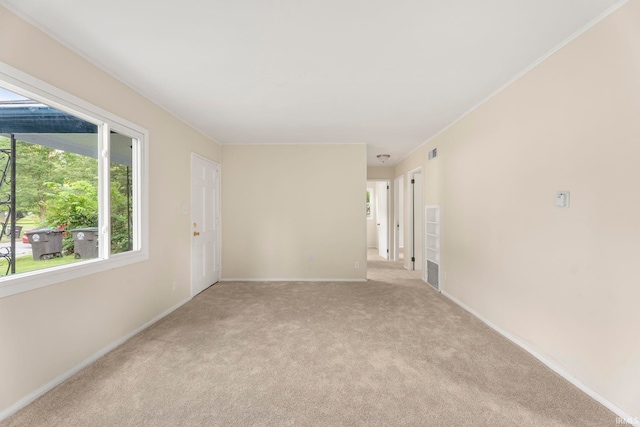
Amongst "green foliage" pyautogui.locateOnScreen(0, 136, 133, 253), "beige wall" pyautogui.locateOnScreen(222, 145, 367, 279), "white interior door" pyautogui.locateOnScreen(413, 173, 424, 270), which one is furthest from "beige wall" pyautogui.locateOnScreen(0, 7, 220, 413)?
"white interior door" pyautogui.locateOnScreen(413, 173, 424, 270)

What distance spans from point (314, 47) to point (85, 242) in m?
2.51

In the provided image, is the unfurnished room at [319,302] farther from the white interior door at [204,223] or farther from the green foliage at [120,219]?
the white interior door at [204,223]

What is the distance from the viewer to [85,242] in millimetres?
2248

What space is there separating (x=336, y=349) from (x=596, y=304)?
192 cm

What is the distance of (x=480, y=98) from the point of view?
9.52 ft

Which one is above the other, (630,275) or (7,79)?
(7,79)

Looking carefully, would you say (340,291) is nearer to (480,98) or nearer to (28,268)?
(480,98)

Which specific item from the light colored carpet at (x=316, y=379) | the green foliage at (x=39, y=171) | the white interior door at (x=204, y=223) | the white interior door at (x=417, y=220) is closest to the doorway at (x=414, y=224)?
the white interior door at (x=417, y=220)

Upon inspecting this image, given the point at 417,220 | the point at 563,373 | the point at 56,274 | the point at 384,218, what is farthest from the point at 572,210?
the point at 384,218

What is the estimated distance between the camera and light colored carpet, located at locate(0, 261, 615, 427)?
1595mm

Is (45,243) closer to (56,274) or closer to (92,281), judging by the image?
(56,274)

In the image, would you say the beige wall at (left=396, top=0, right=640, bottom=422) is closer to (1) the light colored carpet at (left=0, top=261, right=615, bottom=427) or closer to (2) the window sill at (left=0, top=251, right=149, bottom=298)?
(1) the light colored carpet at (left=0, top=261, right=615, bottom=427)

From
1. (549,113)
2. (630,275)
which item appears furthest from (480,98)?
(630,275)

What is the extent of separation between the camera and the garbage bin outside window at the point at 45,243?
184 centimetres
